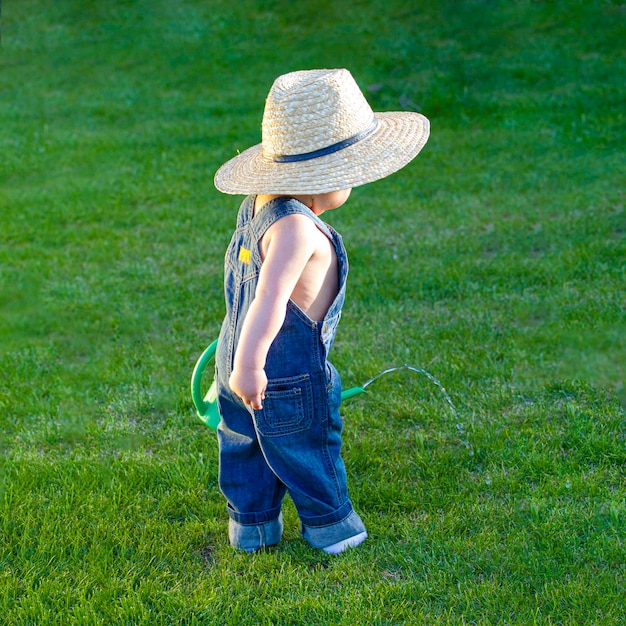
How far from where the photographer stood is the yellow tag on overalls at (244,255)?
100 inches

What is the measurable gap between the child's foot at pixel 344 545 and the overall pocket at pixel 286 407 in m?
0.52

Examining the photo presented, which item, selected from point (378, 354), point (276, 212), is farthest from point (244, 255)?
point (378, 354)

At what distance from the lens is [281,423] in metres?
2.62

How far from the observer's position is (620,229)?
18.3 feet

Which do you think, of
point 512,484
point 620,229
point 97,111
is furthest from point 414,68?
point 512,484

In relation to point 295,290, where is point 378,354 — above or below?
below

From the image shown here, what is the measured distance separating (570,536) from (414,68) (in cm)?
768

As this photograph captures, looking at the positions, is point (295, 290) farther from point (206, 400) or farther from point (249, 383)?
point (206, 400)

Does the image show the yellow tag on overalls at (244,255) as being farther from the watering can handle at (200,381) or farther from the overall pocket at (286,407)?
the watering can handle at (200,381)

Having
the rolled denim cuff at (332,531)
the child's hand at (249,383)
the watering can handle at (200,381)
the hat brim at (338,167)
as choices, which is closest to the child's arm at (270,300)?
the child's hand at (249,383)

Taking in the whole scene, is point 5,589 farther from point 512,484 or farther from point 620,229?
point 620,229

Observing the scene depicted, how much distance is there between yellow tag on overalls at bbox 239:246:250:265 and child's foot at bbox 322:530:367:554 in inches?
42.1

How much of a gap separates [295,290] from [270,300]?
0.20 meters

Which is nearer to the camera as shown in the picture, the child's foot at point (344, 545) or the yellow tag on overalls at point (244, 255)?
the yellow tag on overalls at point (244, 255)
